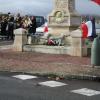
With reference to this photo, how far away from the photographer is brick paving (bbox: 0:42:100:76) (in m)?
15.9

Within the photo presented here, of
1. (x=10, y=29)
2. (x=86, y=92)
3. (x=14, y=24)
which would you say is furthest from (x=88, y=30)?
(x=10, y=29)

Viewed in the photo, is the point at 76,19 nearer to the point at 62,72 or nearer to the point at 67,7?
the point at 67,7

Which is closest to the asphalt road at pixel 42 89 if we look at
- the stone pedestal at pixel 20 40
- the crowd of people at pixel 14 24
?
the stone pedestal at pixel 20 40

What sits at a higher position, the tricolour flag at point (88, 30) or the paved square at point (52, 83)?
the tricolour flag at point (88, 30)

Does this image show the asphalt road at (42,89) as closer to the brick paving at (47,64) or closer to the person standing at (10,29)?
the brick paving at (47,64)

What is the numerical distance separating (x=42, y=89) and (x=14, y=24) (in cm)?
2424

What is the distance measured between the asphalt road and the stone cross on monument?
11.4 m

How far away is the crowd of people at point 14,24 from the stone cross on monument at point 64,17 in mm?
7870

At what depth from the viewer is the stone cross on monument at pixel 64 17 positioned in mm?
26438

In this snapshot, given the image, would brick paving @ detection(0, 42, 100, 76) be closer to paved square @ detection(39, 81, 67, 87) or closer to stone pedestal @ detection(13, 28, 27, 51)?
paved square @ detection(39, 81, 67, 87)

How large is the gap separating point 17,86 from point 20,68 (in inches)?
144

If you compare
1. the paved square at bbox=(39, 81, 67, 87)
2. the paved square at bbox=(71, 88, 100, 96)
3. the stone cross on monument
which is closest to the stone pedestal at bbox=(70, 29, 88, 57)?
the stone cross on monument

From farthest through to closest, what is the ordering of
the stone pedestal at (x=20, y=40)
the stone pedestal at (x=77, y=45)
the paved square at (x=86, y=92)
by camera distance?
1. the stone pedestal at (x=20, y=40)
2. the stone pedestal at (x=77, y=45)
3. the paved square at (x=86, y=92)

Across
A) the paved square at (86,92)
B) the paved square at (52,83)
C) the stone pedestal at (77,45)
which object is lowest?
the paved square at (86,92)
